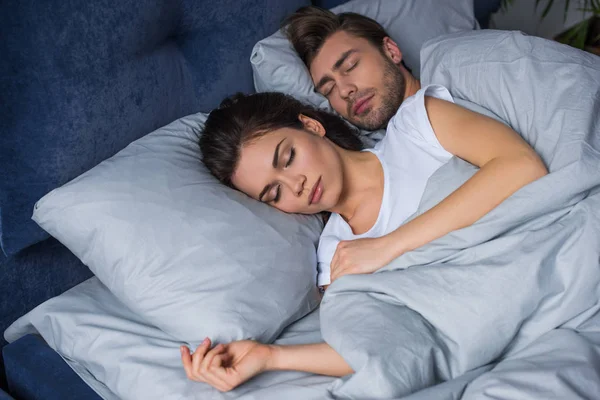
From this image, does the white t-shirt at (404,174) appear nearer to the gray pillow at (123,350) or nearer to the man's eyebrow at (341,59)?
the gray pillow at (123,350)

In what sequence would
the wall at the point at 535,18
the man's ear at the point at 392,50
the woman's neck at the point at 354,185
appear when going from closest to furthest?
1. the woman's neck at the point at 354,185
2. the man's ear at the point at 392,50
3. the wall at the point at 535,18

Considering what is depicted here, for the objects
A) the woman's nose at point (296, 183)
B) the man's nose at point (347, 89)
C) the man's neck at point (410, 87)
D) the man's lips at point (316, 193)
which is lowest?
the man's lips at point (316, 193)

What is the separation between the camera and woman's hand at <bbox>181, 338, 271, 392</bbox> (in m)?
1.08

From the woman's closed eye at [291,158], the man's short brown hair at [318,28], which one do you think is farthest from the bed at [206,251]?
the man's short brown hair at [318,28]

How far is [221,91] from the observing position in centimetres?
Result: 164

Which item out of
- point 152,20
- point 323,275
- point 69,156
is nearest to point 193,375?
point 323,275

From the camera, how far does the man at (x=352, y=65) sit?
1715mm

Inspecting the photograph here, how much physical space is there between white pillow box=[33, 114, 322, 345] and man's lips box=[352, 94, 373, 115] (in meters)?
0.50

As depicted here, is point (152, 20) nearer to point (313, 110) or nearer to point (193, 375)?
point (313, 110)

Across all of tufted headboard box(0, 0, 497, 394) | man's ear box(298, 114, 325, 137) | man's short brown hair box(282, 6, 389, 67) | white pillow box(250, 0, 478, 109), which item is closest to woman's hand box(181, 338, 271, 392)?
tufted headboard box(0, 0, 497, 394)

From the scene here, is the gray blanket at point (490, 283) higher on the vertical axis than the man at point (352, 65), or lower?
lower

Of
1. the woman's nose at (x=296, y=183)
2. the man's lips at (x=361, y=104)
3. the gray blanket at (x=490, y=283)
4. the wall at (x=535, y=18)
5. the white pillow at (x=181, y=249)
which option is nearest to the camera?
the gray blanket at (x=490, y=283)

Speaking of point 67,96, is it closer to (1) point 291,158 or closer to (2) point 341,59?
(1) point 291,158

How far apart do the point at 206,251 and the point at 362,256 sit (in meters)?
0.32
